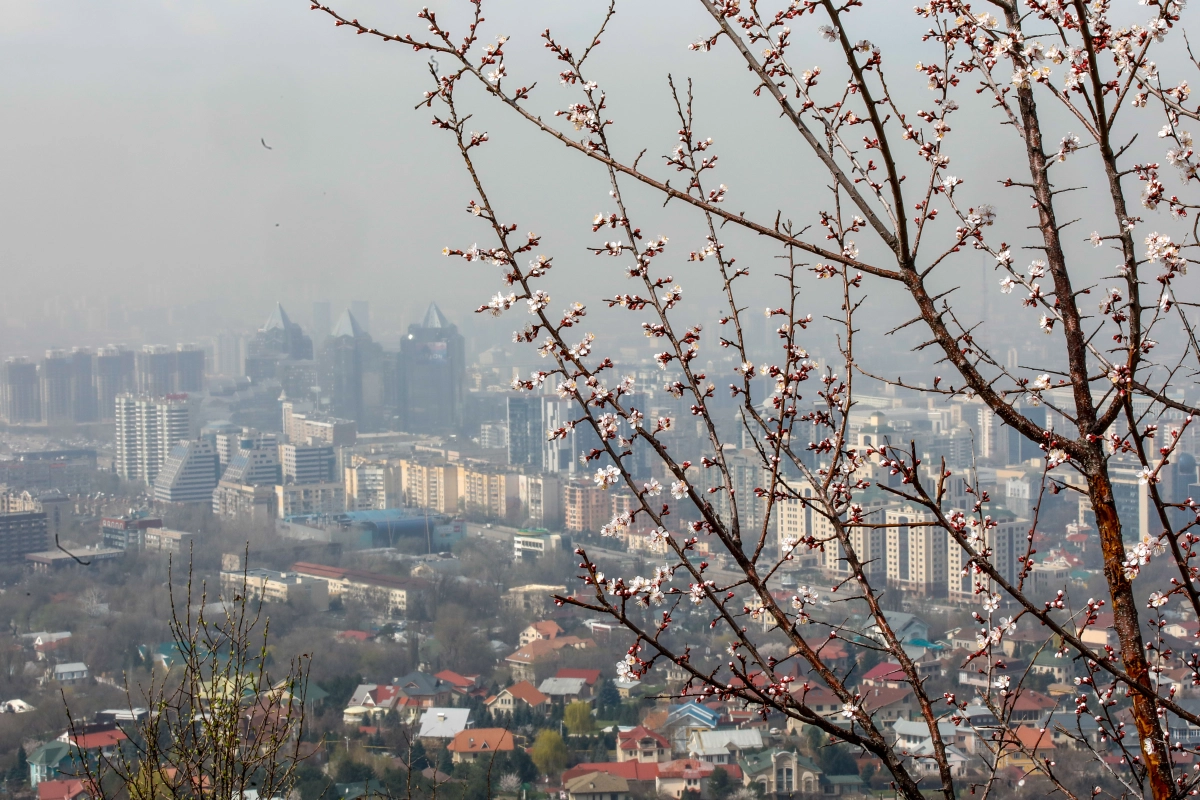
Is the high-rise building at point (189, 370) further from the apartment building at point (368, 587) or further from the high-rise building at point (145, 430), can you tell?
the apartment building at point (368, 587)

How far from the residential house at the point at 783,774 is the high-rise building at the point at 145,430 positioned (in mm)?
20974

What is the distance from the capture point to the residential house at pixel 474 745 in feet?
26.8

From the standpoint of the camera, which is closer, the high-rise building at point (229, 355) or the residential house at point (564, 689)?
the residential house at point (564, 689)

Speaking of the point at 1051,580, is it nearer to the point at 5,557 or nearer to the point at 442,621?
the point at 442,621

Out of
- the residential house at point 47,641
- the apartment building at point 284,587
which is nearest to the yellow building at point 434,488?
the apartment building at point 284,587

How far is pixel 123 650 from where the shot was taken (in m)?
12.1

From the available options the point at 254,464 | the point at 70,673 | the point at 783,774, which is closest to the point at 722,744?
the point at 783,774

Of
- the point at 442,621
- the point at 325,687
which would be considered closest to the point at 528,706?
the point at 325,687

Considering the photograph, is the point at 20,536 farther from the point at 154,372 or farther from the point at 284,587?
the point at 154,372

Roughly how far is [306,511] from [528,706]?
1344 cm

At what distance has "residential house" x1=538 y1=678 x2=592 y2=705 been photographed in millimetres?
10281

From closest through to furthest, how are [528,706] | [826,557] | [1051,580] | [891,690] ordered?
[891,690], [528,706], [1051,580], [826,557]

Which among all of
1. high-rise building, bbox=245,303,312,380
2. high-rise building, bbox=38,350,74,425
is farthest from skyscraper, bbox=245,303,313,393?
high-rise building, bbox=38,350,74,425

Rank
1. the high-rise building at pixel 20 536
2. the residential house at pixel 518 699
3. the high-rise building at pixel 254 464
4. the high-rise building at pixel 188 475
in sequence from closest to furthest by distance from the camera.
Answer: the residential house at pixel 518 699 → the high-rise building at pixel 20 536 → the high-rise building at pixel 188 475 → the high-rise building at pixel 254 464
